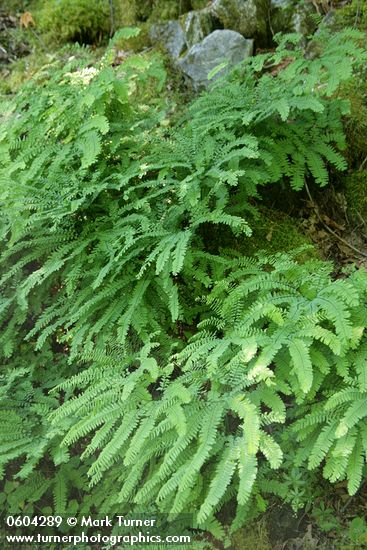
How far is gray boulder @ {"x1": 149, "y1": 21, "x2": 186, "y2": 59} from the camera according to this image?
6.61m

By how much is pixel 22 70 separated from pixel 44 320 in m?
5.24

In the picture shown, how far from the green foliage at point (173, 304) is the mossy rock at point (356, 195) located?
2.12ft

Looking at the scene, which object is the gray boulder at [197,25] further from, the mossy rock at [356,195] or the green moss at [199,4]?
the mossy rock at [356,195]

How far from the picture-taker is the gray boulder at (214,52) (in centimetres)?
611

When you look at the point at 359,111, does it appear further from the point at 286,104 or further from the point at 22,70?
the point at 22,70

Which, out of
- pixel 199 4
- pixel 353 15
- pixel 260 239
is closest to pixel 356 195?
pixel 260 239

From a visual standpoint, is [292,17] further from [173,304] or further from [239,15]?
[173,304]

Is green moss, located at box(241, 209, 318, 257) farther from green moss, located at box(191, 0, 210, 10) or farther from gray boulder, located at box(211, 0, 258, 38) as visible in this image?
green moss, located at box(191, 0, 210, 10)

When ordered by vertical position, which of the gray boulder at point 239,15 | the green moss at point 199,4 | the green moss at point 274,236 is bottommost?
the green moss at point 274,236

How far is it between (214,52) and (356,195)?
9.40 feet

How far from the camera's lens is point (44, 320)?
4.03 m

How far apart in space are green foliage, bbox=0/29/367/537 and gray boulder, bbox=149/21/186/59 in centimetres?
221

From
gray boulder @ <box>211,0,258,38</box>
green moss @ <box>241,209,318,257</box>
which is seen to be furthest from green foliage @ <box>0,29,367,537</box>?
gray boulder @ <box>211,0,258,38</box>

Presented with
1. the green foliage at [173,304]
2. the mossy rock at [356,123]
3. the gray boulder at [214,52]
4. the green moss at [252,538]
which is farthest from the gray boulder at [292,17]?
the green moss at [252,538]
